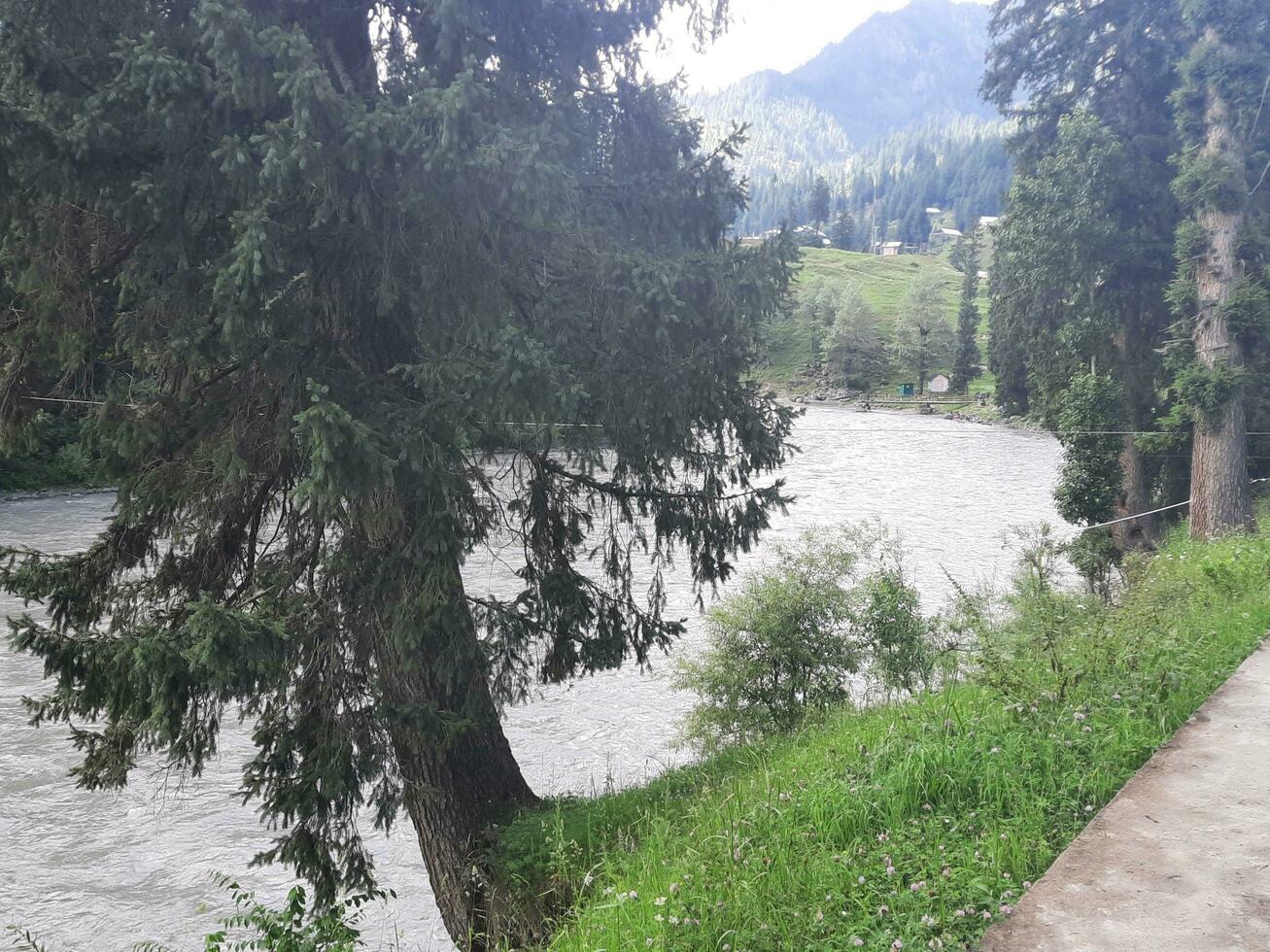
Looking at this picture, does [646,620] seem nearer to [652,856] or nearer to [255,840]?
[652,856]

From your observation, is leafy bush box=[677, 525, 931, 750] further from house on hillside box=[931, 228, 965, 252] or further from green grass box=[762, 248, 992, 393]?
house on hillside box=[931, 228, 965, 252]

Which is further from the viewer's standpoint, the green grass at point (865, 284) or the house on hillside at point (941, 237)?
the house on hillside at point (941, 237)

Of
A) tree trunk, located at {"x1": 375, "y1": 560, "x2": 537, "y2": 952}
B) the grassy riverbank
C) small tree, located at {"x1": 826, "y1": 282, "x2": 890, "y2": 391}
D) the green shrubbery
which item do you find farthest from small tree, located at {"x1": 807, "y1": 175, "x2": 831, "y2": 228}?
the grassy riverbank

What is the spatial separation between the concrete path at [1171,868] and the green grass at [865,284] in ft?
263

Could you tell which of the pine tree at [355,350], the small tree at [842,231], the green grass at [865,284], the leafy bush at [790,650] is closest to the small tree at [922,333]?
the green grass at [865,284]

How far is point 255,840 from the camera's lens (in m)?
14.1

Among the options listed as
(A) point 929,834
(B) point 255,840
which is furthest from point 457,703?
(B) point 255,840

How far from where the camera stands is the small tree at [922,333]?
315 ft

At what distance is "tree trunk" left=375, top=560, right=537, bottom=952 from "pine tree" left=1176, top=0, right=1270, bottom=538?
660 inches

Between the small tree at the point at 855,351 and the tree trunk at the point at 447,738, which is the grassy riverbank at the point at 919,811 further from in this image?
the small tree at the point at 855,351

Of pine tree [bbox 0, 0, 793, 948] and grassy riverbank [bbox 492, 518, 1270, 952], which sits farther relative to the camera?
pine tree [bbox 0, 0, 793, 948]

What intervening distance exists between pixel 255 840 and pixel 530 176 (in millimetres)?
11696

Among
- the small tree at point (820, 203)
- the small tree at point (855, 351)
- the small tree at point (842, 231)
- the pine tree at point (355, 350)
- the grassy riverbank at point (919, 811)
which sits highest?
the small tree at point (820, 203)

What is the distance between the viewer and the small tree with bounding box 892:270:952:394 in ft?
315
